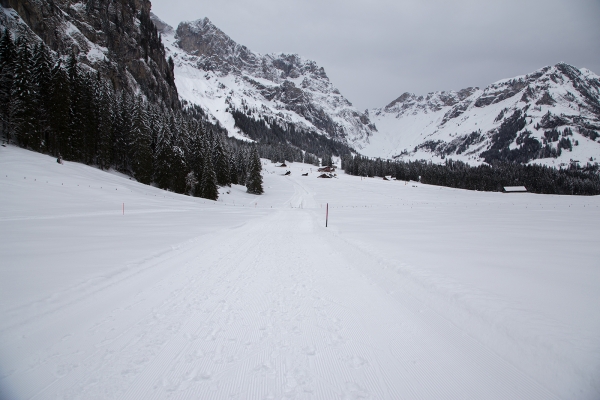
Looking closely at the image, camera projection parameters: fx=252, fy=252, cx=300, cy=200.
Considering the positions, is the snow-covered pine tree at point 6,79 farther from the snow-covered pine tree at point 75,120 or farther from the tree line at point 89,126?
the snow-covered pine tree at point 75,120

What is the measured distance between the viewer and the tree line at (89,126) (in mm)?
32344

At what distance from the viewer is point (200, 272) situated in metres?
7.10

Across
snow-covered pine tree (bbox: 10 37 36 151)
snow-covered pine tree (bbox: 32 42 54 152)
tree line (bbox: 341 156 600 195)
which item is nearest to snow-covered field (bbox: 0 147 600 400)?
snow-covered pine tree (bbox: 10 37 36 151)

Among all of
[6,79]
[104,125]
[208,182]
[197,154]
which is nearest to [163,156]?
[197,154]

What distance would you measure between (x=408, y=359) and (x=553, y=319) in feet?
7.84

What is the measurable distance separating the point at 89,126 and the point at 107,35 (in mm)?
76836

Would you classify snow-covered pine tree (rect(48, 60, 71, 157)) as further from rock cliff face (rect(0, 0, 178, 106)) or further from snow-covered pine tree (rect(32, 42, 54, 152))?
rock cliff face (rect(0, 0, 178, 106))

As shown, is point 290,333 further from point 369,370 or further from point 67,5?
point 67,5

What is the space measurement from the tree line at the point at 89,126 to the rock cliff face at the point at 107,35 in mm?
23899

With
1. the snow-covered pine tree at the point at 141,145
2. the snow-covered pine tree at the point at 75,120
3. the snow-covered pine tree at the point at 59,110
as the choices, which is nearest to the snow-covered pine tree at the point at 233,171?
the snow-covered pine tree at the point at 141,145

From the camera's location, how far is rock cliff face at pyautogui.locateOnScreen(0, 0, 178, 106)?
6369cm

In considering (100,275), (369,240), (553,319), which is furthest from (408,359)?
(369,240)

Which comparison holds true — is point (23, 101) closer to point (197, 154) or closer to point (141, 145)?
point (141, 145)

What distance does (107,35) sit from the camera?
89.6 metres
